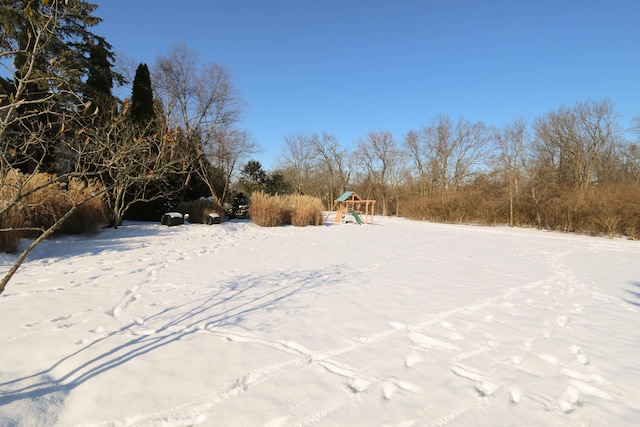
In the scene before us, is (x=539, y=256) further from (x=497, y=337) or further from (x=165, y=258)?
(x=165, y=258)

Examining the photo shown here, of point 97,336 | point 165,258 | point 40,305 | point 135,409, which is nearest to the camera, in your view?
point 135,409

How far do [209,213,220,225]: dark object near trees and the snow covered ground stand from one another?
7.52 meters

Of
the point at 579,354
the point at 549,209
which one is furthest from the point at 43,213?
the point at 549,209

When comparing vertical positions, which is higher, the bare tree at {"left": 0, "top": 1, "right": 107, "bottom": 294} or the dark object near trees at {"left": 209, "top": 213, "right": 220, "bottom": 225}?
the bare tree at {"left": 0, "top": 1, "right": 107, "bottom": 294}

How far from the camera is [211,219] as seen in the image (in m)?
12.1

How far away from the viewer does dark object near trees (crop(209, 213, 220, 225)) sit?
12078 mm

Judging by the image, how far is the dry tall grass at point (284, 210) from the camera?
495 inches

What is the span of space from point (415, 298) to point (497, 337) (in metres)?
1.02

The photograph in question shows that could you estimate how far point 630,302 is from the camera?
362cm

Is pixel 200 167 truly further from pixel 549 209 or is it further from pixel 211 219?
pixel 549 209

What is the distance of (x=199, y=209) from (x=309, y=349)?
11.9m

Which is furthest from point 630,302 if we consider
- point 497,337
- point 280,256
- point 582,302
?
point 280,256

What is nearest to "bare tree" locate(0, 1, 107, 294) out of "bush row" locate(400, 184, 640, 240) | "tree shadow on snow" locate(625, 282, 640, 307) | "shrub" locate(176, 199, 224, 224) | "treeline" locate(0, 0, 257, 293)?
"treeline" locate(0, 0, 257, 293)

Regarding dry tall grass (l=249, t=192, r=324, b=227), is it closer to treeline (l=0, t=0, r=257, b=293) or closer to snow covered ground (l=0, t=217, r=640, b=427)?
treeline (l=0, t=0, r=257, b=293)
